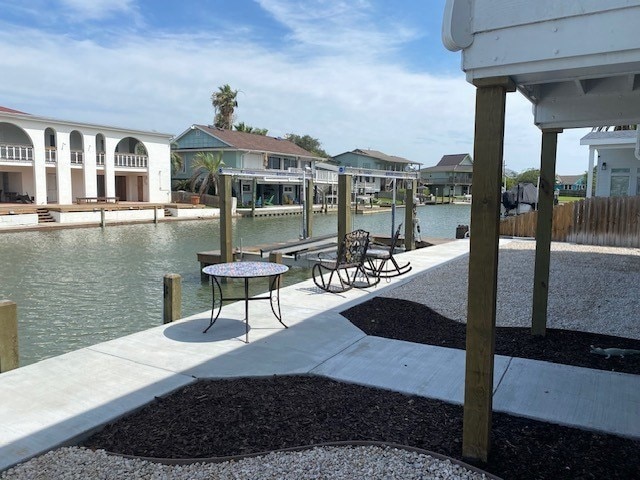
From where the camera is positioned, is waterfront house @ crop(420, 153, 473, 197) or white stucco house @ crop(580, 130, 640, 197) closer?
white stucco house @ crop(580, 130, 640, 197)

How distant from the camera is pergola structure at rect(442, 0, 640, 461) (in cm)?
263

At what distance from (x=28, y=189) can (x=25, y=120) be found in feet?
17.2

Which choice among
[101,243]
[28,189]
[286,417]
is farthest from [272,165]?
[286,417]

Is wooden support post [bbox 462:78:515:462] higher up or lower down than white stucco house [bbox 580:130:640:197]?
lower down

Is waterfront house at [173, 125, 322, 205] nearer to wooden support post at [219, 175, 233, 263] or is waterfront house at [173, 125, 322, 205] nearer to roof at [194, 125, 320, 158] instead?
roof at [194, 125, 320, 158]

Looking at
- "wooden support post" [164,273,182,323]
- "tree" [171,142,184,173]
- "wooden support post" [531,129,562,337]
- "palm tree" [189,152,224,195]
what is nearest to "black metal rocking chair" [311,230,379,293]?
"wooden support post" [164,273,182,323]

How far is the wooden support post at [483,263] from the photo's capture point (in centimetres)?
295

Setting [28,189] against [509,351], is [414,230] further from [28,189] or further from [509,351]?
[28,189]

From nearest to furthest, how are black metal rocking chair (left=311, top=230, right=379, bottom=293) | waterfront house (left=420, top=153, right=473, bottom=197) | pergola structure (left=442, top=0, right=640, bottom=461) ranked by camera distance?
pergola structure (left=442, top=0, right=640, bottom=461) < black metal rocking chair (left=311, top=230, right=379, bottom=293) < waterfront house (left=420, top=153, right=473, bottom=197)

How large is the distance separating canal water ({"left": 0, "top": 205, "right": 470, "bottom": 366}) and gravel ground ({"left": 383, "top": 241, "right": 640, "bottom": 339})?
4.60 m

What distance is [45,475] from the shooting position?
10.3 feet

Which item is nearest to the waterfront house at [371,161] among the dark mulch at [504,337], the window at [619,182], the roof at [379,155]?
the roof at [379,155]

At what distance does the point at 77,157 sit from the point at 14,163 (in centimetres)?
436

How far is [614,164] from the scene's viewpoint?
2064 cm
